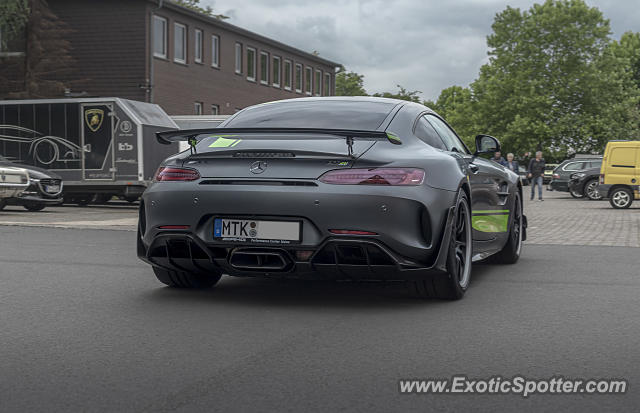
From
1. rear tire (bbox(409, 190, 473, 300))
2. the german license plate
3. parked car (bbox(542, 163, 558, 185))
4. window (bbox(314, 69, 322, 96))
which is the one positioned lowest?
parked car (bbox(542, 163, 558, 185))

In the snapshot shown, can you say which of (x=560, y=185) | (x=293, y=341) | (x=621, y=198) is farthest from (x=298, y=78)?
(x=293, y=341)

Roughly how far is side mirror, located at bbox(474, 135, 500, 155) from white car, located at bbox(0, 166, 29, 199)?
13.4 m

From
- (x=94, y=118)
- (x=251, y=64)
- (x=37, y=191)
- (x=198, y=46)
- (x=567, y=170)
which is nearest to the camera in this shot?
(x=37, y=191)

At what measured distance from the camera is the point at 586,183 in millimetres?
35625

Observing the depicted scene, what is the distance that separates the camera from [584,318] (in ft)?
20.0

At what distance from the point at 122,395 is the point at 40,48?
119 feet

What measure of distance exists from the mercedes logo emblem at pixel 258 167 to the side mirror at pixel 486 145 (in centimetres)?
277

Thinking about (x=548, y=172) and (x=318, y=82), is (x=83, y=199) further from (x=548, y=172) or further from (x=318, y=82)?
(x=548, y=172)

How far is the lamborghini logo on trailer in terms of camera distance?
24.6 metres

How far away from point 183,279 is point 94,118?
18382 millimetres

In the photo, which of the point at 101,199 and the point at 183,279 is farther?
the point at 101,199

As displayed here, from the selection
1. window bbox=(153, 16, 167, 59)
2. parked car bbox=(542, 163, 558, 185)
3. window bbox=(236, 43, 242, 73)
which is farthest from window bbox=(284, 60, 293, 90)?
parked car bbox=(542, 163, 558, 185)

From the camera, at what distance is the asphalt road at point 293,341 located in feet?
13.0

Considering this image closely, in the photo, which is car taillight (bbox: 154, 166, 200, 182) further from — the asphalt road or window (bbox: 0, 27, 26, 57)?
window (bbox: 0, 27, 26, 57)
